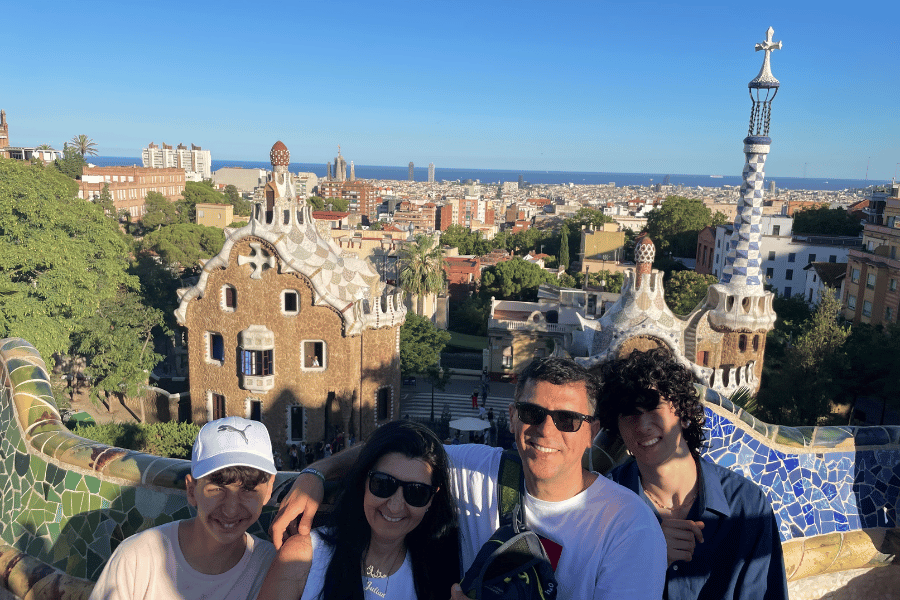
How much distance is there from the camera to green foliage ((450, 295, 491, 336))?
161ft

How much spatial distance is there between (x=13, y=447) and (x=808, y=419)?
23.7 meters

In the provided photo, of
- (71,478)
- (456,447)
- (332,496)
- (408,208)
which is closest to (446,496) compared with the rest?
(456,447)

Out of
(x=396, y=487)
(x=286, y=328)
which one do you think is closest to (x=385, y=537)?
(x=396, y=487)

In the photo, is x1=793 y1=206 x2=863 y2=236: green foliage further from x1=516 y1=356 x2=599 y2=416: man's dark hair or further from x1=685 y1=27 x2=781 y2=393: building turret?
x1=516 y1=356 x2=599 y2=416: man's dark hair

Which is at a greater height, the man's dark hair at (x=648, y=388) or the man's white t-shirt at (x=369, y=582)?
the man's dark hair at (x=648, y=388)

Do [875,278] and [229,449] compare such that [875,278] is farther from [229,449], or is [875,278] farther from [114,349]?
[229,449]

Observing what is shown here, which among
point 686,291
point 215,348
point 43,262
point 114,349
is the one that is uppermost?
point 43,262

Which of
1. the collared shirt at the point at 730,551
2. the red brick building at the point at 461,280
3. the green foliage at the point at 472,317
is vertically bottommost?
the green foliage at the point at 472,317

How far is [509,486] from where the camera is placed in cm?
371

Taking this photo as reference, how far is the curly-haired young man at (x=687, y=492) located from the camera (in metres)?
4.27

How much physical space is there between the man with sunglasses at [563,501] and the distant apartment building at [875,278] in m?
40.1

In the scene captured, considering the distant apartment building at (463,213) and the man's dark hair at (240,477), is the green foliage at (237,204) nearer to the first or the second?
the distant apartment building at (463,213)

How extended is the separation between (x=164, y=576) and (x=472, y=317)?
46129 mm

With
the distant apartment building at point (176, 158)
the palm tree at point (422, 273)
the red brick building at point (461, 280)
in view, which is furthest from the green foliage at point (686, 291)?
the distant apartment building at point (176, 158)
